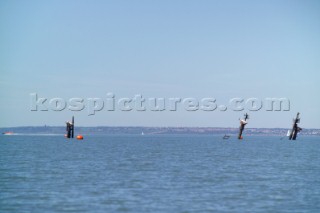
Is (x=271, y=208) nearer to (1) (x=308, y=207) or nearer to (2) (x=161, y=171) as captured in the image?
(1) (x=308, y=207)

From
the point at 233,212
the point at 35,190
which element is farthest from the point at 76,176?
the point at 233,212

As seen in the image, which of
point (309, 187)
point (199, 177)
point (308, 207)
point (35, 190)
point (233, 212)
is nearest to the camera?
point (233, 212)

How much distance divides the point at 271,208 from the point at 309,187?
8.75 m

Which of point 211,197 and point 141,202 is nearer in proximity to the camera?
point 141,202

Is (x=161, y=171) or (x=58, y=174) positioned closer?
(x=58, y=174)

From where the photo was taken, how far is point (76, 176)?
1446 inches

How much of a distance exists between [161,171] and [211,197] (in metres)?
14.4

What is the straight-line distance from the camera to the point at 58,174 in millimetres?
38375

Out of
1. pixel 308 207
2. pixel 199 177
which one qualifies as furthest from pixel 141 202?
pixel 199 177

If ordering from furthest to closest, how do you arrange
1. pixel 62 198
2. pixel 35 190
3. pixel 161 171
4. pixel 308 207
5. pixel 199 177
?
1. pixel 161 171
2. pixel 199 177
3. pixel 35 190
4. pixel 62 198
5. pixel 308 207

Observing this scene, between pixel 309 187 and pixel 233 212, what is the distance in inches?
429

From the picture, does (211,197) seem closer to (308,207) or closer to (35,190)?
(308,207)

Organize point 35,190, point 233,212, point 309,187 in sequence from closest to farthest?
point 233,212, point 35,190, point 309,187

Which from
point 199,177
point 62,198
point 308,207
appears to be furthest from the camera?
point 199,177
